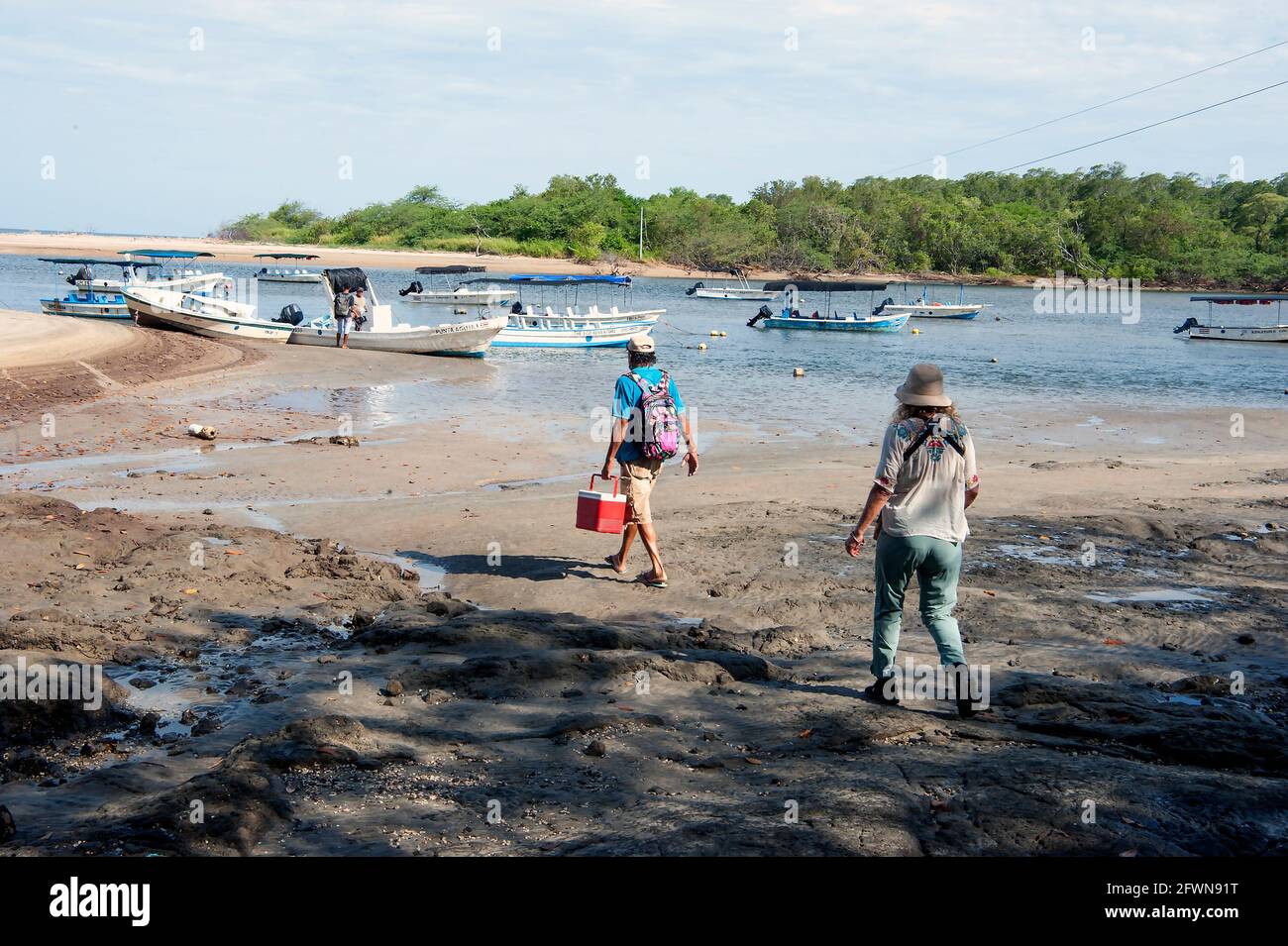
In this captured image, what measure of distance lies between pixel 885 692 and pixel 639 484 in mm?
3055

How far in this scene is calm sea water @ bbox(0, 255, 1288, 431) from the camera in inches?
925

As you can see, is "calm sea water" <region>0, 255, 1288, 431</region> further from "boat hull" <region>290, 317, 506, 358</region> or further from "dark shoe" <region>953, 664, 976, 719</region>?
"dark shoe" <region>953, 664, 976, 719</region>

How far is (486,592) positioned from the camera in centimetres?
856

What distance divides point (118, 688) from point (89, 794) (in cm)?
140

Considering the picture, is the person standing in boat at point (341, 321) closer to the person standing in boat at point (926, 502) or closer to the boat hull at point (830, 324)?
the boat hull at point (830, 324)

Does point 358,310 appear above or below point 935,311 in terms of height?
below

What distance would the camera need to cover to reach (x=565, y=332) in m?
36.7

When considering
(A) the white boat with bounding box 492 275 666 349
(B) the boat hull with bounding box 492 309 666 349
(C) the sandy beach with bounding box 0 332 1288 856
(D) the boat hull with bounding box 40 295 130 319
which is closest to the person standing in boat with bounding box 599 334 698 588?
(C) the sandy beach with bounding box 0 332 1288 856

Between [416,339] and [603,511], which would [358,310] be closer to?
[416,339]

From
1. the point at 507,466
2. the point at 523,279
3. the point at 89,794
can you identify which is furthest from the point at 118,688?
the point at 523,279

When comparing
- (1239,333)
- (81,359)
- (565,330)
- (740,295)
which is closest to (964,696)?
(81,359)

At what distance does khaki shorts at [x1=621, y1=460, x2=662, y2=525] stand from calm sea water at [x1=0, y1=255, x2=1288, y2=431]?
11423 mm

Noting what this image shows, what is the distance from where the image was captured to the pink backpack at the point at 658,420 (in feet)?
26.8
